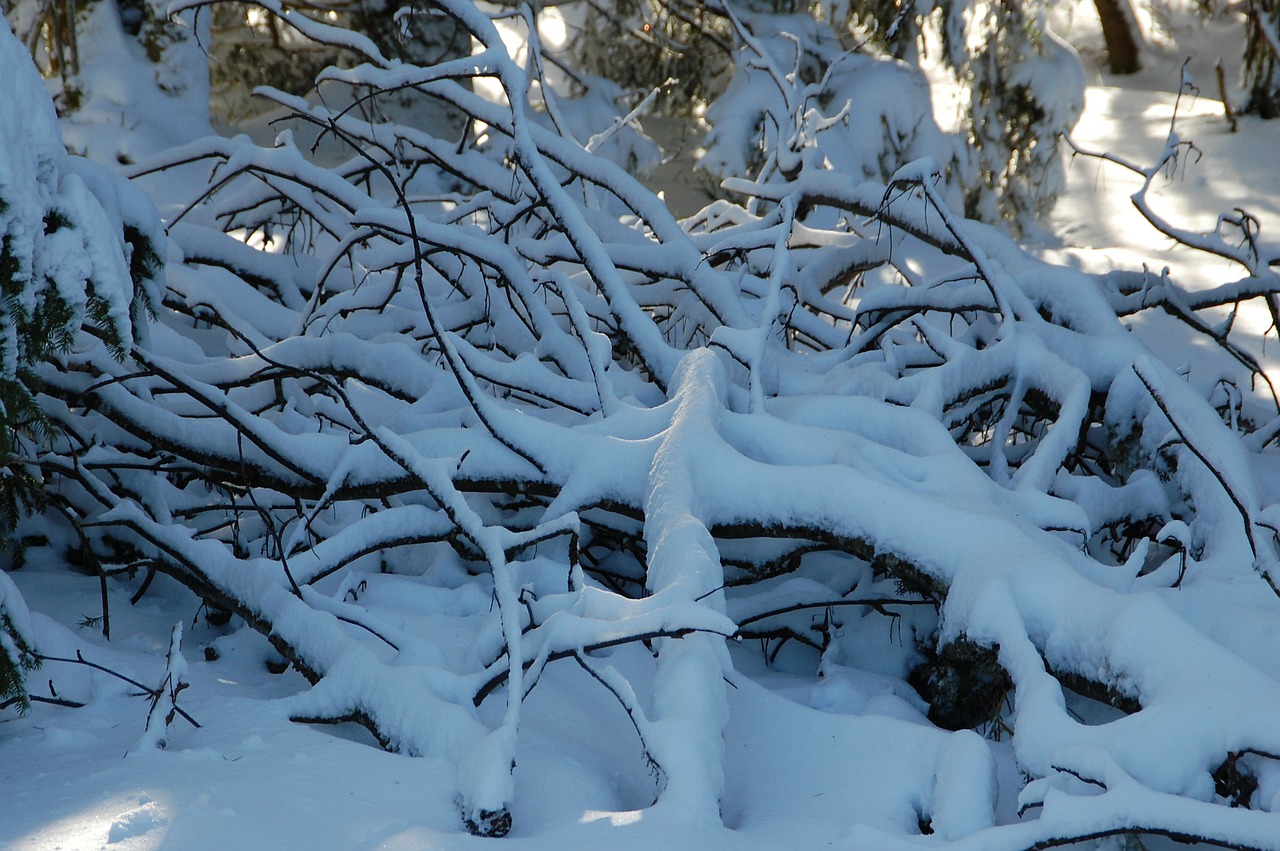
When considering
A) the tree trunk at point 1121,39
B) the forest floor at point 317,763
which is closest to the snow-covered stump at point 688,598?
the forest floor at point 317,763

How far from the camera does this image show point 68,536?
2.84 meters

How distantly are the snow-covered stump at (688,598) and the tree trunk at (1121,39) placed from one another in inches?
384

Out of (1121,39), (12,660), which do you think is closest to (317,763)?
(12,660)

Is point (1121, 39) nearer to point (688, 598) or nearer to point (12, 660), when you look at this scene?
point (688, 598)

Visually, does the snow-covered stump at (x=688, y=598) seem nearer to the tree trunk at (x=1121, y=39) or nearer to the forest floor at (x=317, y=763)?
the forest floor at (x=317, y=763)

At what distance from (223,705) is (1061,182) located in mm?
6845

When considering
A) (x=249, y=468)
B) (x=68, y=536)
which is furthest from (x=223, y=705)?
(x=68, y=536)

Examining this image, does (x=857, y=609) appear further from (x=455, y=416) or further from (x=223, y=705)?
(x=223, y=705)

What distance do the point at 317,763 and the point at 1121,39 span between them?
36.5 feet

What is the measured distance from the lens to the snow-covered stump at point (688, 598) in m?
1.53

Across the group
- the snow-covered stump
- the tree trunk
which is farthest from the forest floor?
the tree trunk

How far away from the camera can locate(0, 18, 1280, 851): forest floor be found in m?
1.42

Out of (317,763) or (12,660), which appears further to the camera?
(12,660)

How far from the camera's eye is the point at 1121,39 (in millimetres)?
10406
